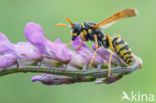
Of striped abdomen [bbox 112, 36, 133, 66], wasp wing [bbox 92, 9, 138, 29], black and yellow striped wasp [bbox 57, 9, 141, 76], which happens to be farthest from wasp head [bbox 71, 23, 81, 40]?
striped abdomen [bbox 112, 36, 133, 66]

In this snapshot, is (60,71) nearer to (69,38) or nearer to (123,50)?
(123,50)

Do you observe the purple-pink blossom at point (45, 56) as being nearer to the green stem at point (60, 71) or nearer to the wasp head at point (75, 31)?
the green stem at point (60, 71)

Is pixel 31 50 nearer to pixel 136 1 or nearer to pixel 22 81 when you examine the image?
pixel 22 81

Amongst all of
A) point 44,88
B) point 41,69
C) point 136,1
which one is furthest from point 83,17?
point 41,69

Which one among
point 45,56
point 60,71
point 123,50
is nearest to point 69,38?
point 123,50

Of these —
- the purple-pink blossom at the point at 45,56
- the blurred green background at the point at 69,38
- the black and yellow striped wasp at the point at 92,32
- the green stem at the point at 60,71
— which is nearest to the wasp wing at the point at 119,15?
the black and yellow striped wasp at the point at 92,32

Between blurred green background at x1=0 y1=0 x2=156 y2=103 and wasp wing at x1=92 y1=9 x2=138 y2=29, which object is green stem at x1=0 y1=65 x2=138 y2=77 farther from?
blurred green background at x1=0 y1=0 x2=156 y2=103
